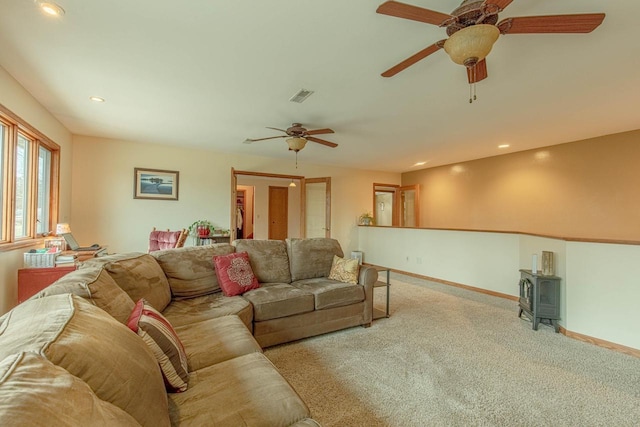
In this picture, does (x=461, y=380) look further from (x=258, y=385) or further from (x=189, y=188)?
(x=189, y=188)

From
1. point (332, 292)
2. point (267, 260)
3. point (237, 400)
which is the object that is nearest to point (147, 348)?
point (237, 400)

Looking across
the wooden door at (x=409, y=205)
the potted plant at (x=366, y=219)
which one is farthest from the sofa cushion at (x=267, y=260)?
the wooden door at (x=409, y=205)

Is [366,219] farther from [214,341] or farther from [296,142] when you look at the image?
[214,341]

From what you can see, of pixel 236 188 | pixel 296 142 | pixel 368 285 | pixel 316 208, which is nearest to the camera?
pixel 368 285

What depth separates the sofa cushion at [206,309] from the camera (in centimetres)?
212

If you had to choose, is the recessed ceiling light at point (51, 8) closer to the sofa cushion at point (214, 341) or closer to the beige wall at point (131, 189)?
the sofa cushion at point (214, 341)

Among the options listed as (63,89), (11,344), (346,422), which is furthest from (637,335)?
(63,89)

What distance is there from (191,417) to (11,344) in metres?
0.64

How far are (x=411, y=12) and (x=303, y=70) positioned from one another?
1169 mm

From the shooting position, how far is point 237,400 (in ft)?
3.75

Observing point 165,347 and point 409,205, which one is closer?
point 165,347

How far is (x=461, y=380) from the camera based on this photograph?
81.3 inches

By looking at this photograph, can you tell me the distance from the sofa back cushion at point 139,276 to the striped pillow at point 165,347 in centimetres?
64

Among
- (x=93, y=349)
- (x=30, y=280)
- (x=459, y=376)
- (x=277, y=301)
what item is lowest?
(x=459, y=376)
